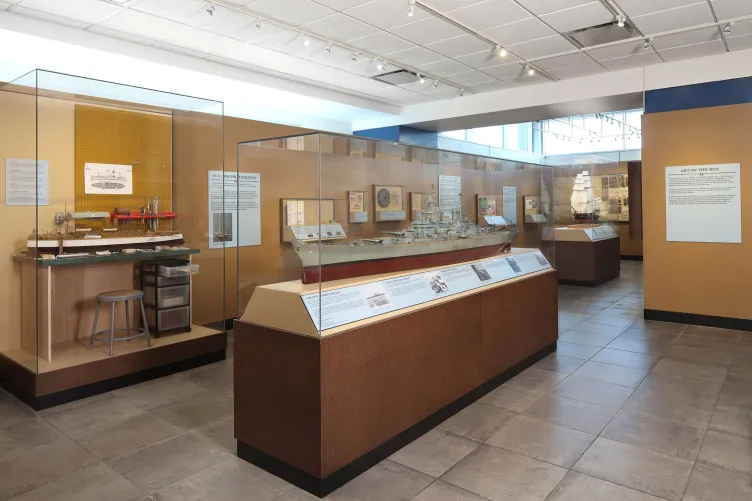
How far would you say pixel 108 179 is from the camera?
5.43 metres

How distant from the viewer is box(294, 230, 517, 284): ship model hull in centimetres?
309

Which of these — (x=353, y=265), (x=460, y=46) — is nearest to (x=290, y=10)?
(x=460, y=46)

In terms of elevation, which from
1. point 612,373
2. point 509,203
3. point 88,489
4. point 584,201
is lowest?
point 88,489

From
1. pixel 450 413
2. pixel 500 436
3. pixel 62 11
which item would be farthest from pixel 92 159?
pixel 500 436

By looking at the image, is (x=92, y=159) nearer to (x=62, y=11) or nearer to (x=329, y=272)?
(x=62, y=11)

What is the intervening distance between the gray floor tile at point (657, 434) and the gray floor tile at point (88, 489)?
309cm

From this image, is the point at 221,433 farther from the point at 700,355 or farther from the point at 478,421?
the point at 700,355

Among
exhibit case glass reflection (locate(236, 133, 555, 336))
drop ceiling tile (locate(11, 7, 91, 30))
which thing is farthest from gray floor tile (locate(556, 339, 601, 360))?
drop ceiling tile (locate(11, 7, 91, 30))

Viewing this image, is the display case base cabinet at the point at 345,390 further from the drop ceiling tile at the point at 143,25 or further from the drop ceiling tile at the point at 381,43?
the drop ceiling tile at the point at 143,25

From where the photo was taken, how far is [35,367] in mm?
4277

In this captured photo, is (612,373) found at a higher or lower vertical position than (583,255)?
lower

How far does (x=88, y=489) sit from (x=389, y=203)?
2.60 meters

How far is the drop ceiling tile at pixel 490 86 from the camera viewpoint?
8375 millimetres

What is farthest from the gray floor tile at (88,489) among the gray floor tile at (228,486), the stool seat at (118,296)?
the stool seat at (118,296)
